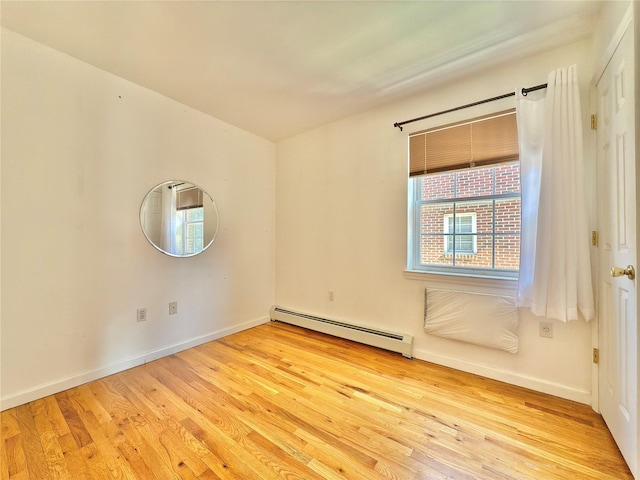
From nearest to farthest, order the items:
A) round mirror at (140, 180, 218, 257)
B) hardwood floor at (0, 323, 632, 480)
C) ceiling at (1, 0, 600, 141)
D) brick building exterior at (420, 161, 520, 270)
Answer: hardwood floor at (0, 323, 632, 480) < ceiling at (1, 0, 600, 141) < brick building exterior at (420, 161, 520, 270) < round mirror at (140, 180, 218, 257)

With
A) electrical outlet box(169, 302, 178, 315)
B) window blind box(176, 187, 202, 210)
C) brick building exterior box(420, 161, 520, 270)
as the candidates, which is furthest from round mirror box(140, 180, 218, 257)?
brick building exterior box(420, 161, 520, 270)

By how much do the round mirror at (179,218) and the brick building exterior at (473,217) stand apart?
221 centimetres

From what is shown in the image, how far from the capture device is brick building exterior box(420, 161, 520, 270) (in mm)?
2064

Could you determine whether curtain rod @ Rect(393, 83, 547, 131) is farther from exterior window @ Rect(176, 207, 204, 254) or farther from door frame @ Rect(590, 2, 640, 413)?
exterior window @ Rect(176, 207, 204, 254)

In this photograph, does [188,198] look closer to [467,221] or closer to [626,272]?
[467,221]

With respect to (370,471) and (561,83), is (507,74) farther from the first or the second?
(370,471)

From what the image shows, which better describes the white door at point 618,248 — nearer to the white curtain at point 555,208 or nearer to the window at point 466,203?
the white curtain at point 555,208

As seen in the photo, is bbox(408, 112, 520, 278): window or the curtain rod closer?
the curtain rod

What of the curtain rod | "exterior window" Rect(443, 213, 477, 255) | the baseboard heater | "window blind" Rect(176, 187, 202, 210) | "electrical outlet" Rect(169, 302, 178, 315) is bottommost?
the baseboard heater

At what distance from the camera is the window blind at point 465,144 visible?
200cm

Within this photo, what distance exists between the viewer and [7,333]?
5.60ft

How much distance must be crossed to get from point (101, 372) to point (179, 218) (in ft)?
4.63

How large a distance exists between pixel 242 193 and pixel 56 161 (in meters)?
1.60

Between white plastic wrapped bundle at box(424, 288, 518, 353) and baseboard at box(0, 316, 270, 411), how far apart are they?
7.20 feet
